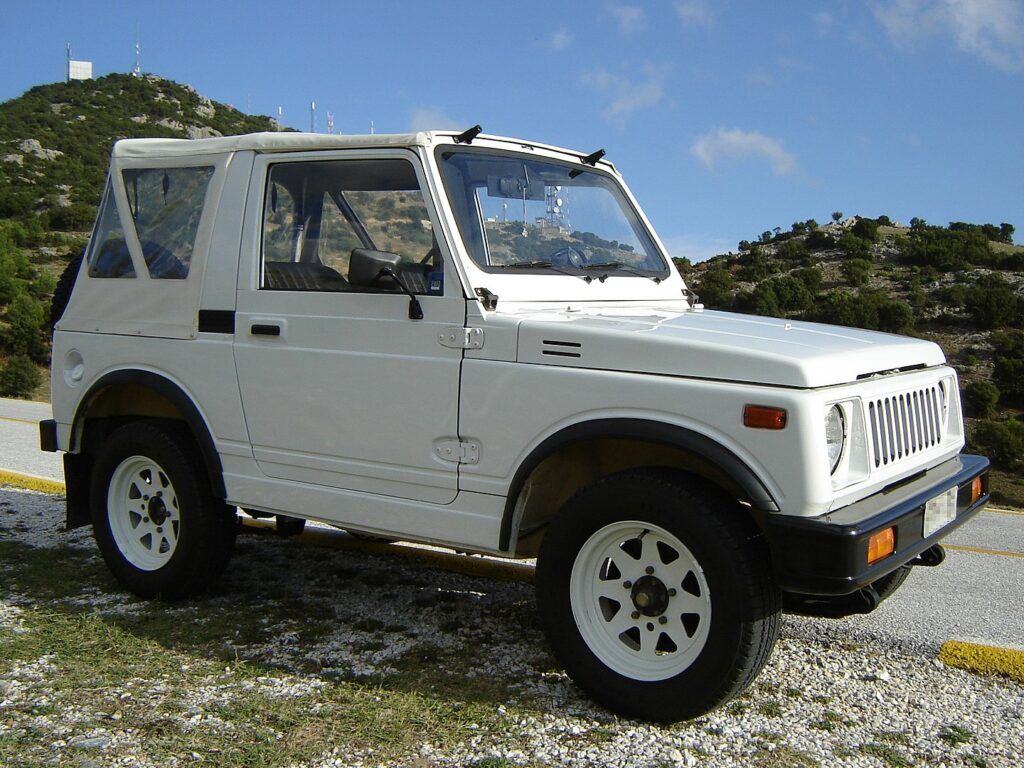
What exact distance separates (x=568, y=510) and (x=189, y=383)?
7.02 feet

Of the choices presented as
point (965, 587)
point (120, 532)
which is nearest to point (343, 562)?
point (120, 532)

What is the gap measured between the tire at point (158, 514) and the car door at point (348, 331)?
1.63 feet

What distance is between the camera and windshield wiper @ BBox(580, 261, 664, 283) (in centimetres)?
471

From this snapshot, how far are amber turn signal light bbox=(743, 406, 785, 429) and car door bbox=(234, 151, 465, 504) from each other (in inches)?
47.4

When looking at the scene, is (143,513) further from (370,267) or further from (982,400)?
(982,400)

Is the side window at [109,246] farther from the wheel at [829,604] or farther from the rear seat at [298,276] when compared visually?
the wheel at [829,604]

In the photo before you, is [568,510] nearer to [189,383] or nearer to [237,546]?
[189,383]

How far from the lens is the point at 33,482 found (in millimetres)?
7793

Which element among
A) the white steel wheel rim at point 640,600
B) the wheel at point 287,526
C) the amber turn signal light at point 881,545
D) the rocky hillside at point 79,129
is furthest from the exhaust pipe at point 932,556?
the rocky hillside at point 79,129

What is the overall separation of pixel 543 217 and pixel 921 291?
32.7 m

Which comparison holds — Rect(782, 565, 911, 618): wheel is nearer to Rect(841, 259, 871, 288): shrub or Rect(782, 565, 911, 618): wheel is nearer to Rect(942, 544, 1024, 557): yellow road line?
Rect(942, 544, 1024, 557): yellow road line

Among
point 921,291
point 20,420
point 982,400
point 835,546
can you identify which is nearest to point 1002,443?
point 982,400

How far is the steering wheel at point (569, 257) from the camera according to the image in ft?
15.2

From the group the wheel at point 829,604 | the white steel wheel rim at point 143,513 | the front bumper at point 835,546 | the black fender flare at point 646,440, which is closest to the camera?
the front bumper at point 835,546
